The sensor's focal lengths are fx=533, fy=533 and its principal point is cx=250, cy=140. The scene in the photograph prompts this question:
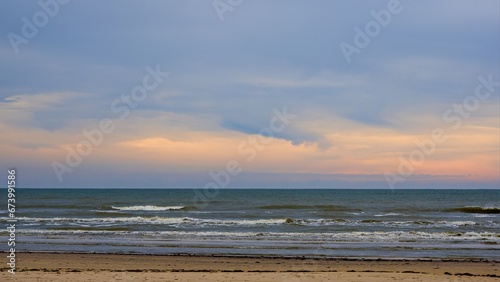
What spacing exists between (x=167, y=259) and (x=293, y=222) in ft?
65.5

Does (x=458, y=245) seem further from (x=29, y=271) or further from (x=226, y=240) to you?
(x=29, y=271)

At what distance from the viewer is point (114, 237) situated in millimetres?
26438


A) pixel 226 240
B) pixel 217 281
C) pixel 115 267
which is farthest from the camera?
pixel 226 240

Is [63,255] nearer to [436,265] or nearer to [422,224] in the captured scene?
[436,265]

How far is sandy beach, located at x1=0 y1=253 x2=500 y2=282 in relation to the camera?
47.2ft

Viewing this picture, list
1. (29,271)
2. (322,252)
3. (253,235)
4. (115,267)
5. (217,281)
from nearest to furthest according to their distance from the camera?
(217,281), (29,271), (115,267), (322,252), (253,235)

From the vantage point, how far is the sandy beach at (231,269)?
1438cm

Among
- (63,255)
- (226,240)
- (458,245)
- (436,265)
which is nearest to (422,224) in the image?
(458,245)

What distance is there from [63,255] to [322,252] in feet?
32.3

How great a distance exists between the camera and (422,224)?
1419 inches

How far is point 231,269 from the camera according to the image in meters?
17.0

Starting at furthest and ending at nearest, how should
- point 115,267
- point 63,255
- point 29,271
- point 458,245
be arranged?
point 458,245
point 63,255
point 115,267
point 29,271

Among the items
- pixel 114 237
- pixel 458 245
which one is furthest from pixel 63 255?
pixel 458 245

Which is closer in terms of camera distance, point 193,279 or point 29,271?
point 193,279
